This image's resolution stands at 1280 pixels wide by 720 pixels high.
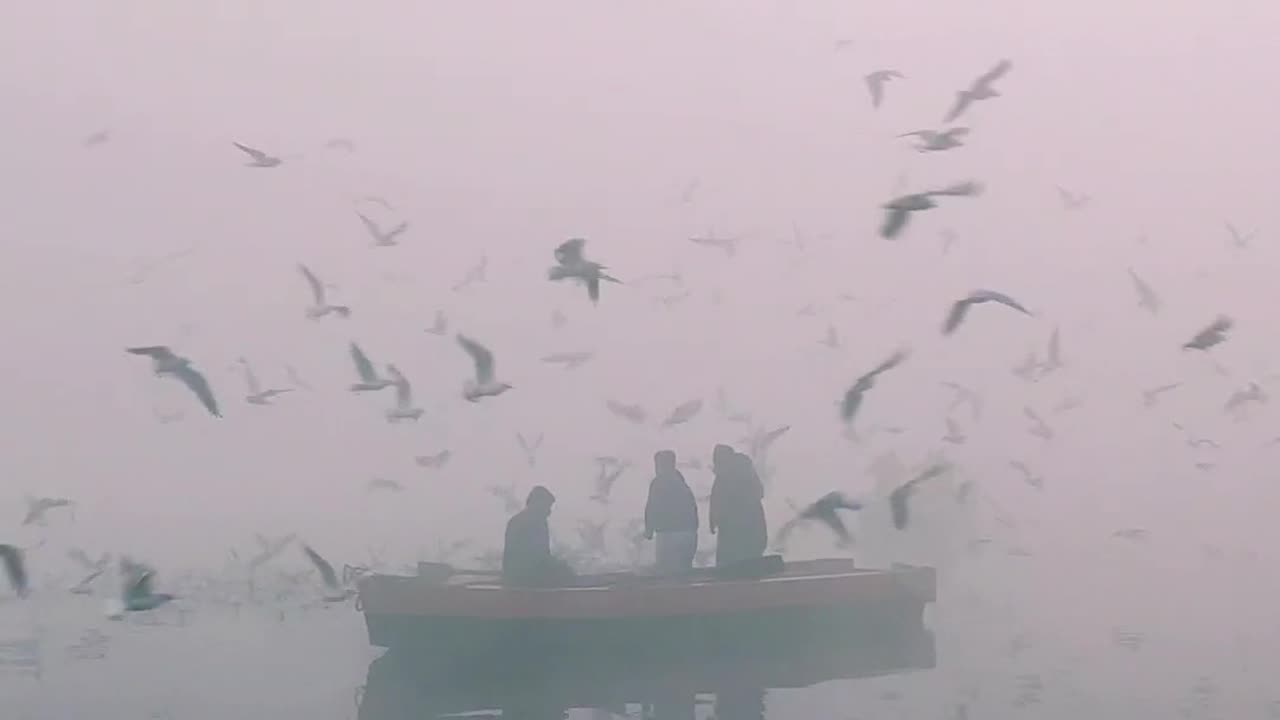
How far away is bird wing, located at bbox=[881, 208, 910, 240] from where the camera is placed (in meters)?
2.87

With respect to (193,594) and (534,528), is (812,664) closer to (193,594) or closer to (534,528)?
(534,528)

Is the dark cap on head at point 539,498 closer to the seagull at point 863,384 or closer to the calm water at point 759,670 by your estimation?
the calm water at point 759,670

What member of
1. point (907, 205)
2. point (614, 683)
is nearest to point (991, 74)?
point (907, 205)

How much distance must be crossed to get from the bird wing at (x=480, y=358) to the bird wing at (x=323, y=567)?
60 centimetres

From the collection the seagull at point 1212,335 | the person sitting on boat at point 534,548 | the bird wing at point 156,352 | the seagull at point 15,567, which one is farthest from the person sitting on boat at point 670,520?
the seagull at point 15,567

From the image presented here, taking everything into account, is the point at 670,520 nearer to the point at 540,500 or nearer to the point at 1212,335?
the point at 540,500

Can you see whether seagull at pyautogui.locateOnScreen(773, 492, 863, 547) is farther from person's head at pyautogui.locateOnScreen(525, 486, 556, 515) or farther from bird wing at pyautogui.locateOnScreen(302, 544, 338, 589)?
bird wing at pyautogui.locateOnScreen(302, 544, 338, 589)

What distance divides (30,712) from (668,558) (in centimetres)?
174

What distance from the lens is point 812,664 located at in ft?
9.39

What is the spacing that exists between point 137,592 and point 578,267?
1.42m

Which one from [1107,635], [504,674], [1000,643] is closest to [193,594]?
[504,674]

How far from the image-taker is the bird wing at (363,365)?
2.86m

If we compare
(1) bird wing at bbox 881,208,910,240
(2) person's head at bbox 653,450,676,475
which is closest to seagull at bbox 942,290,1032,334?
(1) bird wing at bbox 881,208,910,240

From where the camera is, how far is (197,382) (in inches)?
110
